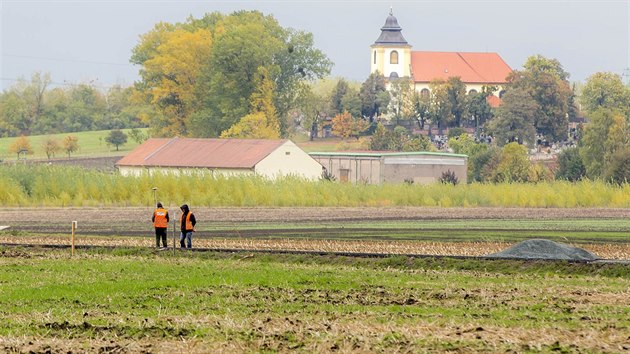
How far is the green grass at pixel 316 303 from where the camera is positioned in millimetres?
19734

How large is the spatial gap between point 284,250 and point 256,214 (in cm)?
2720

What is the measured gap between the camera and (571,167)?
121m

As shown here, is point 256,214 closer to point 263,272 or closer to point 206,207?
point 206,207

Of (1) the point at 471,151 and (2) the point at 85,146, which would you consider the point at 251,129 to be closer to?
(1) the point at 471,151

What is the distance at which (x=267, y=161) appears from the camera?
9975cm

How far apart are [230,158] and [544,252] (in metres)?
63.7

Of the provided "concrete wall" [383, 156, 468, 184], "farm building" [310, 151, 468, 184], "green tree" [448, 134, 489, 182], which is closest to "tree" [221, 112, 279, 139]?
"farm building" [310, 151, 468, 184]

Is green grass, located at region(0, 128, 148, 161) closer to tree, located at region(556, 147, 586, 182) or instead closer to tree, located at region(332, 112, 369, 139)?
tree, located at region(332, 112, 369, 139)

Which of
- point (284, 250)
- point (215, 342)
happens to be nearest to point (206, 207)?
point (284, 250)

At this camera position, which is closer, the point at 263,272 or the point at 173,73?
the point at 263,272

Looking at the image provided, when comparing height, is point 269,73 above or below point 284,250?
above

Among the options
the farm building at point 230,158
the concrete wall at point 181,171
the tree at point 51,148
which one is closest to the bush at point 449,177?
the farm building at point 230,158

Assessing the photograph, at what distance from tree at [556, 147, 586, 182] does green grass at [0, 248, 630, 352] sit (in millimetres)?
85091

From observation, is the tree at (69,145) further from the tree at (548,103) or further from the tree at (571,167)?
the tree at (571,167)
